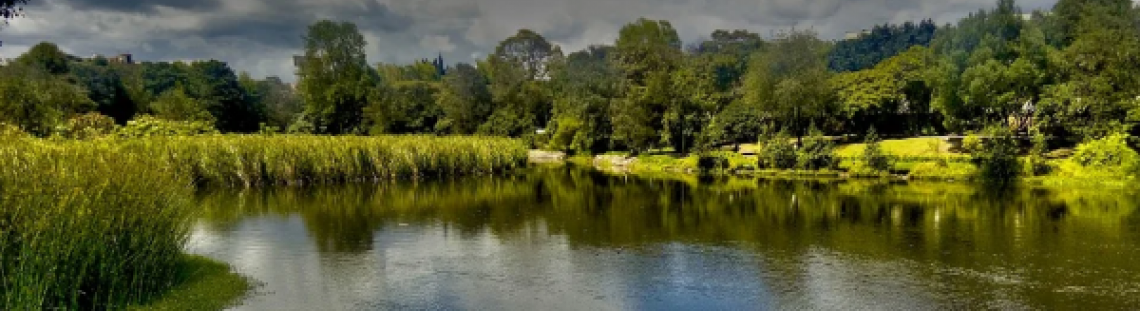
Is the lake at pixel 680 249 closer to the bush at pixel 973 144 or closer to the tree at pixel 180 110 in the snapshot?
the bush at pixel 973 144

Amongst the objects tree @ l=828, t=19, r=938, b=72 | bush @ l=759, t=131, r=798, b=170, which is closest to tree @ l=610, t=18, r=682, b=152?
bush @ l=759, t=131, r=798, b=170

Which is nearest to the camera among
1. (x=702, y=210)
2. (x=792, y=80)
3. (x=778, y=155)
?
(x=702, y=210)

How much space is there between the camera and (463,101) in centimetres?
9381

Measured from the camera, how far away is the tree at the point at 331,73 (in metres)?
81.7

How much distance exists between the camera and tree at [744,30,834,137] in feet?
201

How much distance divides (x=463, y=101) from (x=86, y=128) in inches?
2003

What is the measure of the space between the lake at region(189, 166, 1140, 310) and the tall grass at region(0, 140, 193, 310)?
2366 millimetres

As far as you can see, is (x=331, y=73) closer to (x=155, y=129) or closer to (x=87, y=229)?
(x=155, y=129)

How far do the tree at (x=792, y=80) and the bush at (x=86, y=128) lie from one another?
49550 millimetres

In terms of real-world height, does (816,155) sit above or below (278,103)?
below

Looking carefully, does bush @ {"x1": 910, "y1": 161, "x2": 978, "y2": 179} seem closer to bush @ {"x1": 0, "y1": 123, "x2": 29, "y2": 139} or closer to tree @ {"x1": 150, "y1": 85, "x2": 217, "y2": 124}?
bush @ {"x1": 0, "y1": 123, "x2": 29, "y2": 139}

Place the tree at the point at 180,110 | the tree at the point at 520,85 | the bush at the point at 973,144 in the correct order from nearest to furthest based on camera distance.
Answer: the bush at the point at 973,144 < the tree at the point at 180,110 < the tree at the point at 520,85

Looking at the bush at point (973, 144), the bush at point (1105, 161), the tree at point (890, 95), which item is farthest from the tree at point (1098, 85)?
the tree at point (890, 95)

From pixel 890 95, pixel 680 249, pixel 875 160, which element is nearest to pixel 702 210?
pixel 680 249
